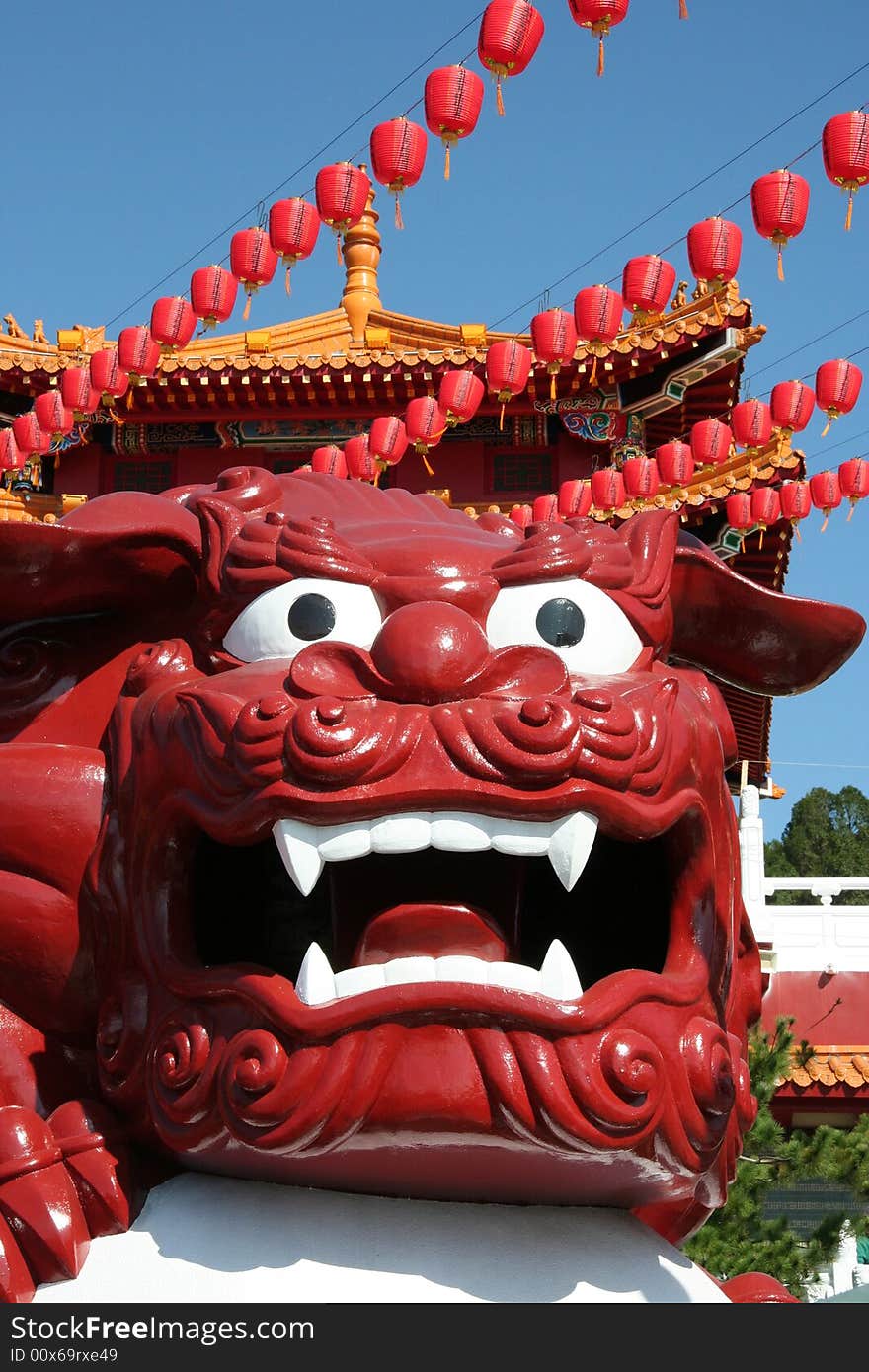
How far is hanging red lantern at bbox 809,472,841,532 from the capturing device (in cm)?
1135

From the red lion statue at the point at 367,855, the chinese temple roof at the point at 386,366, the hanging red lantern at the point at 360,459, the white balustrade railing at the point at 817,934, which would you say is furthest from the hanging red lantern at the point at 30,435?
the red lion statue at the point at 367,855

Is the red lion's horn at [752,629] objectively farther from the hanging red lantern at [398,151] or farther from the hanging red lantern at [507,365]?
the hanging red lantern at [507,365]

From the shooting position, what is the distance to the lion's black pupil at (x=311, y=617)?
226 cm

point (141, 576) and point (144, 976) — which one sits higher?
point (141, 576)

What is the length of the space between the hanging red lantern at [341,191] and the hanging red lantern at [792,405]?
322 centimetres

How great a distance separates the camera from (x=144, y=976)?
7.32ft

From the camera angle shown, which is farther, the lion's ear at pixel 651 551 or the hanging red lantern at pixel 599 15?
the hanging red lantern at pixel 599 15

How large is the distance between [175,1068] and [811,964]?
878 centimetres

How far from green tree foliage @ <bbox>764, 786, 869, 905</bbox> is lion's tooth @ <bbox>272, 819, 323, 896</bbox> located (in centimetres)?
4003

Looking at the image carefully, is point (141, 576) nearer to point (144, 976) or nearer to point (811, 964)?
point (144, 976)

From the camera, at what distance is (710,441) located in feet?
36.9

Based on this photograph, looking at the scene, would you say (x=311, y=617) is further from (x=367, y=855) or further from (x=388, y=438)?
(x=388, y=438)
